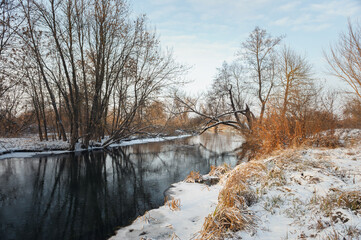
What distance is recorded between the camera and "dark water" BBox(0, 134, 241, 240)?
12.2ft

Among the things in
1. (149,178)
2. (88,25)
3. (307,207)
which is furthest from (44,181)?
(88,25)

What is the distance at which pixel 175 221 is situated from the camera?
11.7ft

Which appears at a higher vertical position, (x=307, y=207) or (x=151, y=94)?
(x=151, y=94)

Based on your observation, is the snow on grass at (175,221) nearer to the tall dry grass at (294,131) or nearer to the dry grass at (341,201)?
the dry grass at (341,201)

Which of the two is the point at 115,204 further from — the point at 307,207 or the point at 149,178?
the point at 307,207

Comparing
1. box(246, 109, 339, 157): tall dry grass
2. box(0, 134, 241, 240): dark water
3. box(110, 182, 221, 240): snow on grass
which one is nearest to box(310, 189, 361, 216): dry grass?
box(110, 182, 221, 240): snow on grass

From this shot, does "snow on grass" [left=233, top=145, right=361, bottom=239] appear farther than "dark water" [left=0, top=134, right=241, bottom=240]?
No

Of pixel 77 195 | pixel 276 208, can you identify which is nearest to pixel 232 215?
pixel 276 208

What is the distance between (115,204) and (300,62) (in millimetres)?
16467

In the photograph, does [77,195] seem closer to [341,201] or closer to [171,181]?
[171,181]

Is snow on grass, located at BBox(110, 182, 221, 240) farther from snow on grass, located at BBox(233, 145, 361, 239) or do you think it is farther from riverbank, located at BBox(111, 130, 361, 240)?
snow on grass, located at BBox(233, 145, 361, 239)

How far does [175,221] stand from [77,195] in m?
3.45

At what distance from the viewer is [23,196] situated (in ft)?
17.4

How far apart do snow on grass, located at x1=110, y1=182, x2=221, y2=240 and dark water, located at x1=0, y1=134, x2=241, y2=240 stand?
0.41m
